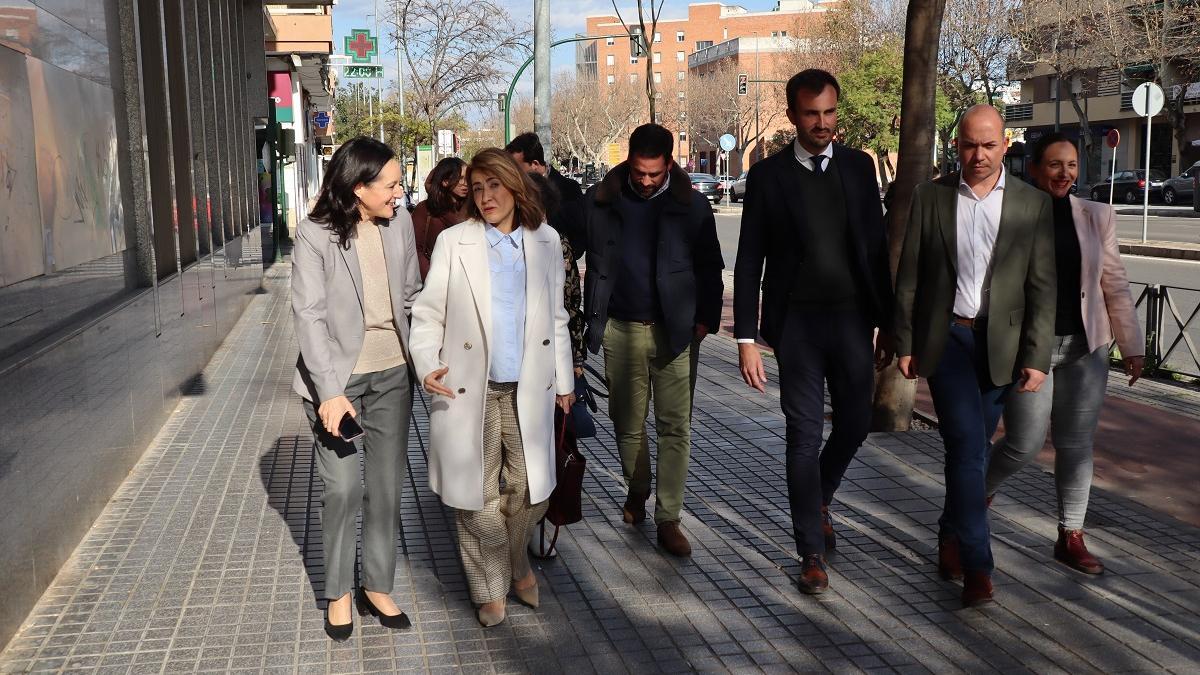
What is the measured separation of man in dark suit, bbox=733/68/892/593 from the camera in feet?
16.1

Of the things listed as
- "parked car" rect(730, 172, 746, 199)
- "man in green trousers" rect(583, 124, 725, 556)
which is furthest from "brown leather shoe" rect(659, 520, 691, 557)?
"parked car" rect(730, 172, 746, 199)

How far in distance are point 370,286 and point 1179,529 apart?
12.5 ft

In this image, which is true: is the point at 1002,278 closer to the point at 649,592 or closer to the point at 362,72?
the point at 649,592

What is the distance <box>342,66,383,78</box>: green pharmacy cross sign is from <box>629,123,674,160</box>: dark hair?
30856 millimetres

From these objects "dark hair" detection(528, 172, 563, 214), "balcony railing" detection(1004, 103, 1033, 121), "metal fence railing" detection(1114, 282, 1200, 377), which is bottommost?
"metal fence railing" detection(1114, 282, 1200, 377)

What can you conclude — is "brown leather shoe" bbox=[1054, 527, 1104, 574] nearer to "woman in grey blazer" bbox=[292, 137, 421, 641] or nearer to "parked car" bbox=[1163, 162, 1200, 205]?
"woman in grey blazer" bbox=[292, 137, 421, 641]

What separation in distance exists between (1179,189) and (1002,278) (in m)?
45.3

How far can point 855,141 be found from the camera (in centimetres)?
5600

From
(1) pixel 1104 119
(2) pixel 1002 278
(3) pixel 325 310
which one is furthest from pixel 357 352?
(1) pixel 1104 119

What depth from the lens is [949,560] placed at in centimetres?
518

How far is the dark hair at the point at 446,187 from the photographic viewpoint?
668 centimetres

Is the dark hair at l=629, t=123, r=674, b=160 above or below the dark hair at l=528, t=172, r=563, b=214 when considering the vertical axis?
above

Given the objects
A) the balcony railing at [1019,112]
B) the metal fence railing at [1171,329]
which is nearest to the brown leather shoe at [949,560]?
the metal fence railing at [1171,329]

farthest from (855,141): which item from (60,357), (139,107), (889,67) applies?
(60,357)
